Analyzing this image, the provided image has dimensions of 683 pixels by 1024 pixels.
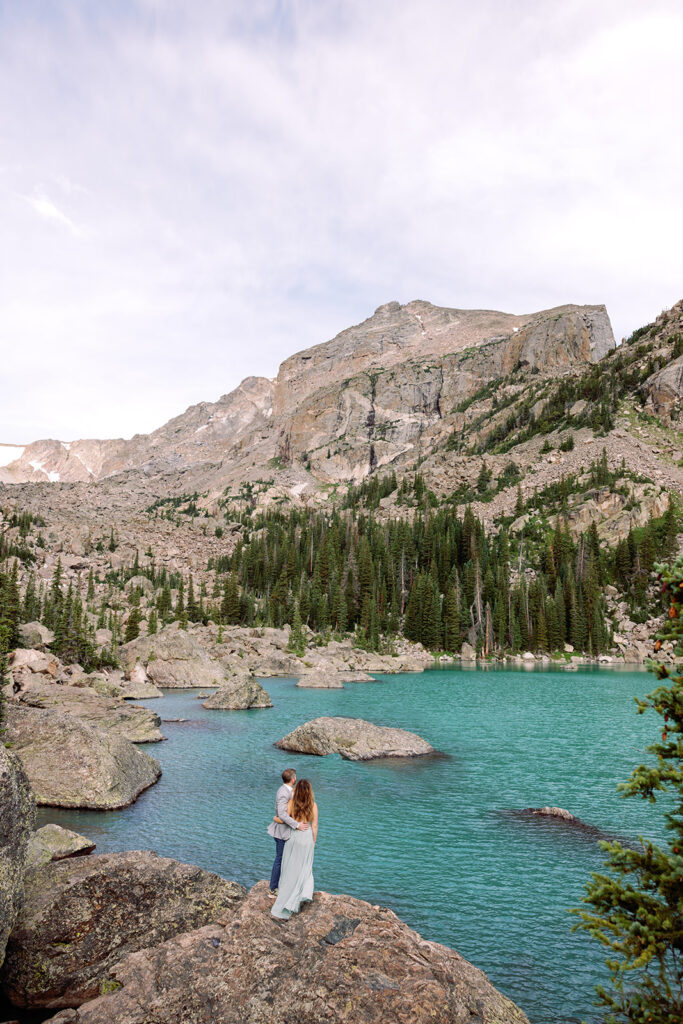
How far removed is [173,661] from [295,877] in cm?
6804

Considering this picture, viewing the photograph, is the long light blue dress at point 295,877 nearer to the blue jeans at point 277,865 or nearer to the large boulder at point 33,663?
the blue jeans at point 277,865

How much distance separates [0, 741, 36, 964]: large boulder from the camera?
449 inches

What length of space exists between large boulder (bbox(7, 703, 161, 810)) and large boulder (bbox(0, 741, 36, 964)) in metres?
15.7

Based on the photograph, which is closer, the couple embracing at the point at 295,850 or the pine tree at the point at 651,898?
the pine tree at the point at 651,898

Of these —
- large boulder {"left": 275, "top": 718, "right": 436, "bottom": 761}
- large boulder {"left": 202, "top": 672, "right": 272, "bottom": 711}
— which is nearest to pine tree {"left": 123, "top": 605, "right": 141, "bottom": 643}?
large boulder {"left": 202, "top": 672, "right": 272, "bottom": 711}

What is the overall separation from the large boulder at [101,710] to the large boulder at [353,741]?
988 cm

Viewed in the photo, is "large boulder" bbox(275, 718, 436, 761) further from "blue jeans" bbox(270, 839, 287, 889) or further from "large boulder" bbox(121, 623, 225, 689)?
"large boulder" bbox(121, 623, 225, 689)

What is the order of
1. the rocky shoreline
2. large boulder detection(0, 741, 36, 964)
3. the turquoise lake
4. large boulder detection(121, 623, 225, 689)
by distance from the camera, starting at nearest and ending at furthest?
the rocky shoreline
large boulder detection(0, 741, 36, 964)
the turquoise lake
large boulder detection(121, 623, 225, 689)

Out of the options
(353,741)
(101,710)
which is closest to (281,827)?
(353,741)

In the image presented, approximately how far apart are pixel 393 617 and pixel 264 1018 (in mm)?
128891

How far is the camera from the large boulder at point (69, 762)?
26.4 m

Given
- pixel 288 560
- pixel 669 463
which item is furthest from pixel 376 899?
pixel 669 463

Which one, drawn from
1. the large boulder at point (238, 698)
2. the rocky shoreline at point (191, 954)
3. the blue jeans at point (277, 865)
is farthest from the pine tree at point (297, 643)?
the blue jeans at point (277, 865)

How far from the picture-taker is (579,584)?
13988cm
